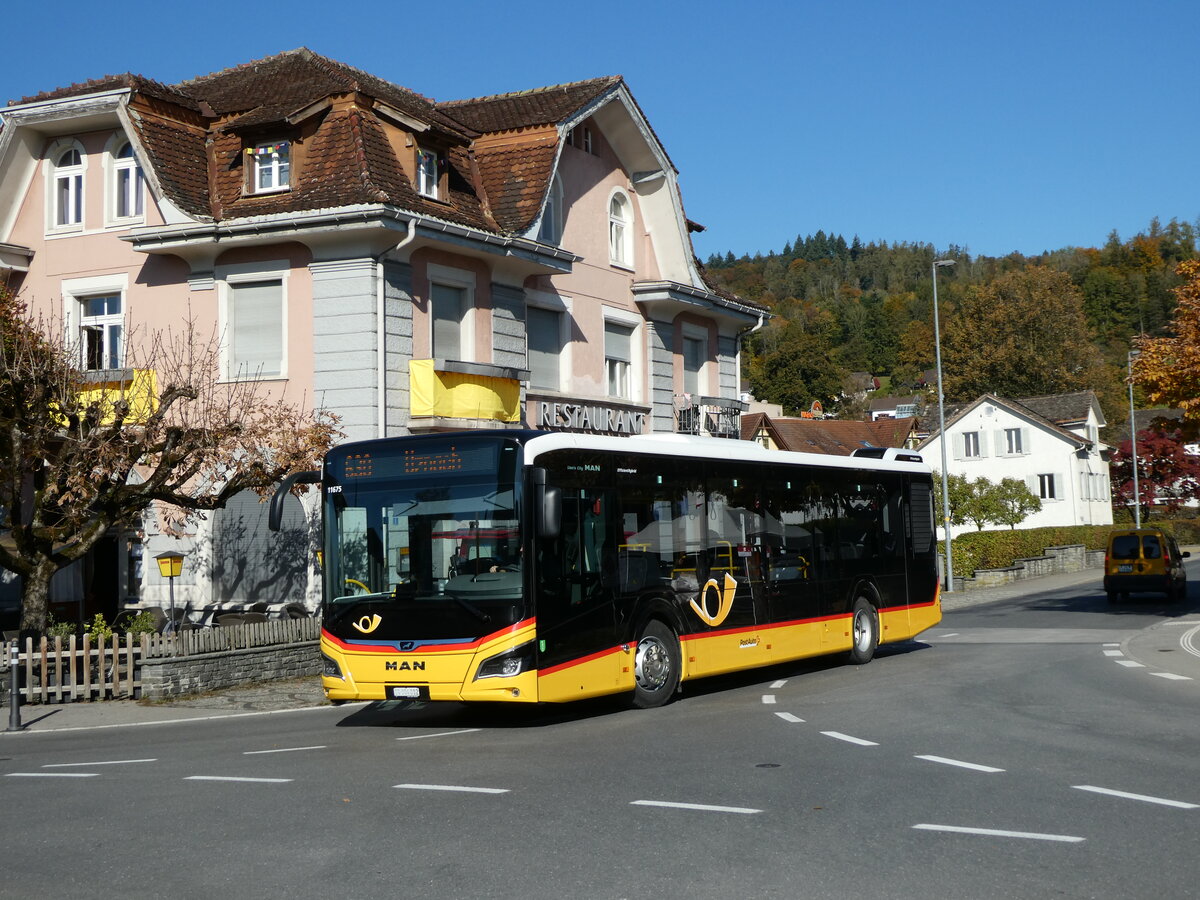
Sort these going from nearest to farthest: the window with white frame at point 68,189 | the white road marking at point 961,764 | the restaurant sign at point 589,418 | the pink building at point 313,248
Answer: the white road marking at point 961,764, the pink building at point 313,248, the window with white frame at point 68,189, the restaurant sign at point 589,418

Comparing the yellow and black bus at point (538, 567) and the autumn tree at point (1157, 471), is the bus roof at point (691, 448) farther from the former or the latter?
the autumn tree at point (1157, 471)

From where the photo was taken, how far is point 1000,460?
76125mm

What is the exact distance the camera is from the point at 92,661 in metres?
17.3

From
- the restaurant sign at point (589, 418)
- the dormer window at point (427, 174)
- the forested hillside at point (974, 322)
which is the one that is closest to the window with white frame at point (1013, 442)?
the forested hillside at point (974, 322)

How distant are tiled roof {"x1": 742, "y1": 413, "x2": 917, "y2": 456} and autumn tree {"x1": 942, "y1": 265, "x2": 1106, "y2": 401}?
10283 millimetres

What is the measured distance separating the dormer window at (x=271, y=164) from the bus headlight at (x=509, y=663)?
1360 cm

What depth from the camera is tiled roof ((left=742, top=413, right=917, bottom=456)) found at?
76812mm

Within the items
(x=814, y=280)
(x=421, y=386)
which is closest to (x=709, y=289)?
(x=421, y=386)

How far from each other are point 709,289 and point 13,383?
17667mm

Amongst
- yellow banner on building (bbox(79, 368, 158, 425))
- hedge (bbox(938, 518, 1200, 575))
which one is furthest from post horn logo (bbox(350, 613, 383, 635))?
hedge (bbox(938, 518, 1200, 575))

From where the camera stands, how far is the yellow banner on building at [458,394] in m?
23.0

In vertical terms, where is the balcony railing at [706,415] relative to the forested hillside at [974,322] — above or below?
below

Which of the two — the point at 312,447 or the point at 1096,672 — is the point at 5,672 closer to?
the point at 312,447

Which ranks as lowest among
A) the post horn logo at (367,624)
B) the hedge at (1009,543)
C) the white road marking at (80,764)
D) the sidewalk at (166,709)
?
the sidewalk at (166,709)
